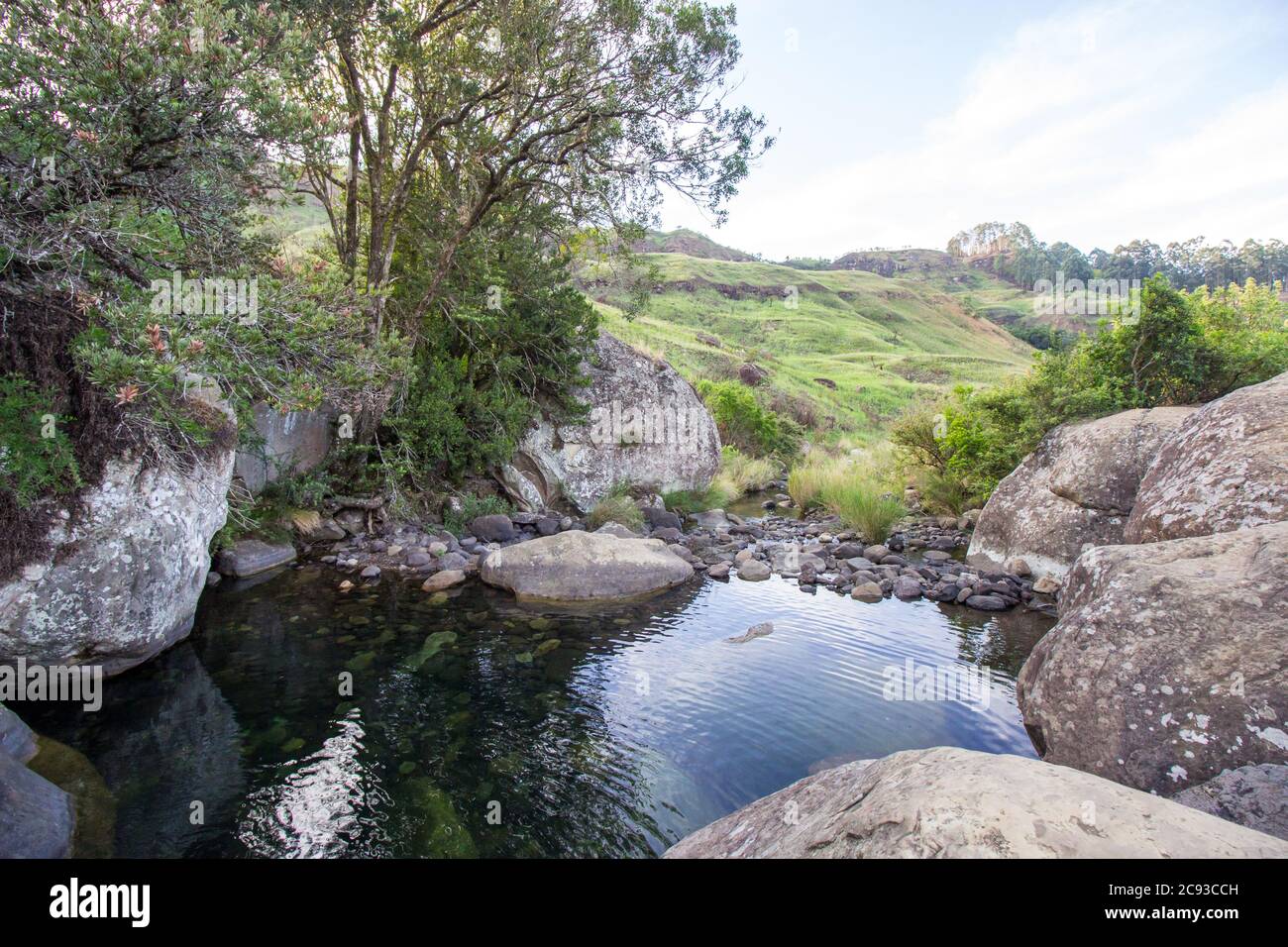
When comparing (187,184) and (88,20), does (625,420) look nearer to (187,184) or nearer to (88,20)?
(187,184)

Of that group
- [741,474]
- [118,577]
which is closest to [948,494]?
[741,474]

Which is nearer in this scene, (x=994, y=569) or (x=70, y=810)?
(x=70, y=810)

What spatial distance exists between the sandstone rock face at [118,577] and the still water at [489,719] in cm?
53

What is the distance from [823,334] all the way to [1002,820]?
71190 mm

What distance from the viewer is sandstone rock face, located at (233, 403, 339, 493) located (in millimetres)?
12055

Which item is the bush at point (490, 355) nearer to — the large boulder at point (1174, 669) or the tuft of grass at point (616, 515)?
the tuft of grass at point (616, 515)

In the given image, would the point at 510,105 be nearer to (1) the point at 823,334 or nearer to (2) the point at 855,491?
(2) the point at 855,491

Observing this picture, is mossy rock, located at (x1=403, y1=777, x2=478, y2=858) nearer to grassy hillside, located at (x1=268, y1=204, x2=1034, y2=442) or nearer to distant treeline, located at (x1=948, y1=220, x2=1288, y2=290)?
grassy hillside, located at (x1=268, y1=204, x2=1034, y2=442)

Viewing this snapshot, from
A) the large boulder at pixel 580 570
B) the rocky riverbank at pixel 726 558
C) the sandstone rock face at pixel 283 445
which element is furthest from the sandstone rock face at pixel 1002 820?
the sandstone rock face at pixel 283 445

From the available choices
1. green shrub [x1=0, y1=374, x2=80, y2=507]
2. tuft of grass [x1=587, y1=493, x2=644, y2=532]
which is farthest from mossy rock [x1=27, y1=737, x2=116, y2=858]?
tuft of grass [x1=587, y1=493, x2=644, y2=532]

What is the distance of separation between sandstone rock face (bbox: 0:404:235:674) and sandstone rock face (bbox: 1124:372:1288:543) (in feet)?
36.5
